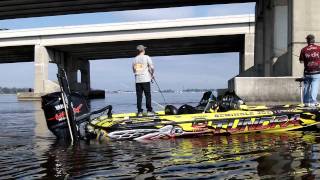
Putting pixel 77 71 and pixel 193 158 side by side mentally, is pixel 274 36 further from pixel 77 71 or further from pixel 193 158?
pixel 77 71

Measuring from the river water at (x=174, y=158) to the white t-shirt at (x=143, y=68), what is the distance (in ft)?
6.53

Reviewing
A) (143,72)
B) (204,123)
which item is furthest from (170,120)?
(143,72)

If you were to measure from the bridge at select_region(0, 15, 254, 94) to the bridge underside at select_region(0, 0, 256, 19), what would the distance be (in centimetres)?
1425

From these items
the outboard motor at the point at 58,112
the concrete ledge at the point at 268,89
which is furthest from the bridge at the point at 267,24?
the outboard motor at the point at 58,112

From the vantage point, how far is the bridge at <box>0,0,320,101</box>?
1761 centimetres

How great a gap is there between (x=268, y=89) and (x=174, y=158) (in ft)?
35.0

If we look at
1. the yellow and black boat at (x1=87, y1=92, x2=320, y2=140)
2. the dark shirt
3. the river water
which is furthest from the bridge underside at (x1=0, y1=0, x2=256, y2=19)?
the river water

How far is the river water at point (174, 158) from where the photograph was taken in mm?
6492

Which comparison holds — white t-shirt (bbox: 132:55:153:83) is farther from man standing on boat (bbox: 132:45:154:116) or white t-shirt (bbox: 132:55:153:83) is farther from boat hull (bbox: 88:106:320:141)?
boat hull (bbox: 88:106:320:141)

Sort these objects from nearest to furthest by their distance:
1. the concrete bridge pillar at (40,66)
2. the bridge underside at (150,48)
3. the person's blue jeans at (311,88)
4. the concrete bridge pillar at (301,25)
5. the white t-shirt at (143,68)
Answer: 1. the white t-shirt at (143,68)
2. the person's blue jeans at (311,88)
3. the concrete bridge pillar at (301,25)
4. the bridge underside at (150,48)
5. the concrete bridge pillar at (40,66)

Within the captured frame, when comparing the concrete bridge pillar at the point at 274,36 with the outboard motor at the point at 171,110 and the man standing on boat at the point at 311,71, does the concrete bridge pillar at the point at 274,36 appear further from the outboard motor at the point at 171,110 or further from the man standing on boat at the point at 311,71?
the outboard motor at the point at 171,110

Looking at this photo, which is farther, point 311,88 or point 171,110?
point 311,88

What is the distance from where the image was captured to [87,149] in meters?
9.07

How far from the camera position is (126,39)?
58.5 meters
